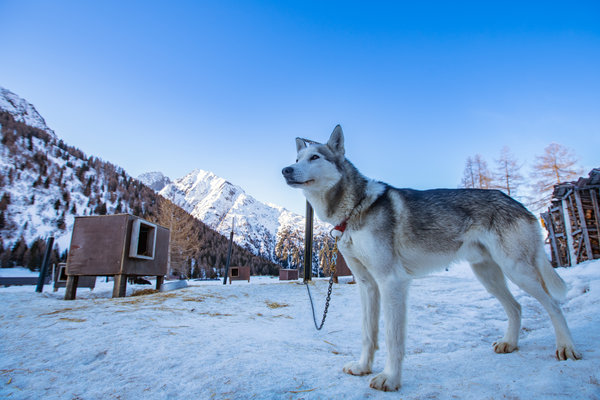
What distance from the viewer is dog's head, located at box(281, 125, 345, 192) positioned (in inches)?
113

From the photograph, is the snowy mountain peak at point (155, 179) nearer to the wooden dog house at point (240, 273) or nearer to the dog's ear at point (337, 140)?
the wooden dog house at point (240, 273)

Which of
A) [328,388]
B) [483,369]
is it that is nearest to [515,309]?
[483,369]

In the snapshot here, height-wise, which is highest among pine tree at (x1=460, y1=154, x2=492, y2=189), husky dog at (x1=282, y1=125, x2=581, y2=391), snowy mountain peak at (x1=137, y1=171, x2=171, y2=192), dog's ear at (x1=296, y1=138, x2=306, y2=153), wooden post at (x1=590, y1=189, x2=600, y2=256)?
snowy mountain peak at (x1=137, y1=171, x2=171, y2=192)

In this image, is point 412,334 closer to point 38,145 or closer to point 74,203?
point 74,203

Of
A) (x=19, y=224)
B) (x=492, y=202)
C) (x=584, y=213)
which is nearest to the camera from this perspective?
(x=492, y=202)

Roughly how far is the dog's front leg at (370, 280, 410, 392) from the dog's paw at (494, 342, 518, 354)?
1411 millimetres

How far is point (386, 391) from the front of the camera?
201 cm

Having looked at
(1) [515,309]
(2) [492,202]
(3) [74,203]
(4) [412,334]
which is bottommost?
(4) [412,334]

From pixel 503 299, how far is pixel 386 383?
6.89ft

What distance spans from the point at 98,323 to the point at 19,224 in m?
37.0

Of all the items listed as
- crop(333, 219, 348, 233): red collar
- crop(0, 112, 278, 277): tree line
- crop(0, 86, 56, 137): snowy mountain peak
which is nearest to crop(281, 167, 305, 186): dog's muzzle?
crop(333, 219, 348, 233): red collar

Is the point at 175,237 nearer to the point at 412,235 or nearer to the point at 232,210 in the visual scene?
the point at 412,235

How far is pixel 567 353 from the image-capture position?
7.89 ft

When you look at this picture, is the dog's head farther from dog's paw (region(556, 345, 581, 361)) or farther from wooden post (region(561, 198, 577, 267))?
wooden post (region(561, 198, 577, 267))
